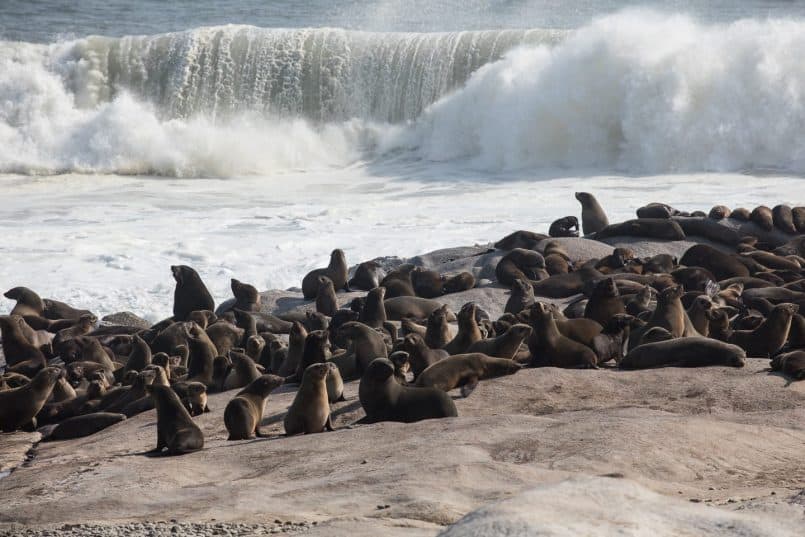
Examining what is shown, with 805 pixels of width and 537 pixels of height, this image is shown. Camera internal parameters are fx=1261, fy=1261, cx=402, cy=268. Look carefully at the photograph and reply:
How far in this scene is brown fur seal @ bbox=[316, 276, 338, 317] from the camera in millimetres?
14523

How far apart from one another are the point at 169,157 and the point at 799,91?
51.7ft

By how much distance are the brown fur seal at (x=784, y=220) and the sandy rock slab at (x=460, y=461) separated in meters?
7.98

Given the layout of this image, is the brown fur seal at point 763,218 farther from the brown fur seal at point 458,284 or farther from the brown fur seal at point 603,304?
the brown fur seal at point 603,304

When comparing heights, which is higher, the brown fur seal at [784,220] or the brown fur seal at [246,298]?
the brown fur seal at [784,220]

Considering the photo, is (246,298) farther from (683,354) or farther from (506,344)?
(683,354)

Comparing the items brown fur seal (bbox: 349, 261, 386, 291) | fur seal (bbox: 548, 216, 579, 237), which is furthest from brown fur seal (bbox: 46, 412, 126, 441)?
fur seal (bbox: 548, 216, 579, 237)

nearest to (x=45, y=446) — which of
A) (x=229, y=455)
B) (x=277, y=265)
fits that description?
(x=229, y=455)

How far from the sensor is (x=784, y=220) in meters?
17.7

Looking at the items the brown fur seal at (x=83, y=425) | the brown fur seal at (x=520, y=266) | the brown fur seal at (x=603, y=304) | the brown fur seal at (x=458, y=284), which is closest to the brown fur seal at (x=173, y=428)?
the brown fur seal at (x=83, y=425)

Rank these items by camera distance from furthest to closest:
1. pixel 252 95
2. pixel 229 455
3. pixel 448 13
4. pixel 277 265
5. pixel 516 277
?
1. pixel 448 13
2. pixel 252 95
3. pixel 277 265
4. pixel 516 277
5. pixel 229 455

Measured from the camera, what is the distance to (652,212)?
18.1 m

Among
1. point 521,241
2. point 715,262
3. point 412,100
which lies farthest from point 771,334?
point 412,100

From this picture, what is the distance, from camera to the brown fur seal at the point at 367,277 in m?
15.8

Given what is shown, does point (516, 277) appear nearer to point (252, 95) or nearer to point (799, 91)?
point (799, 91)
